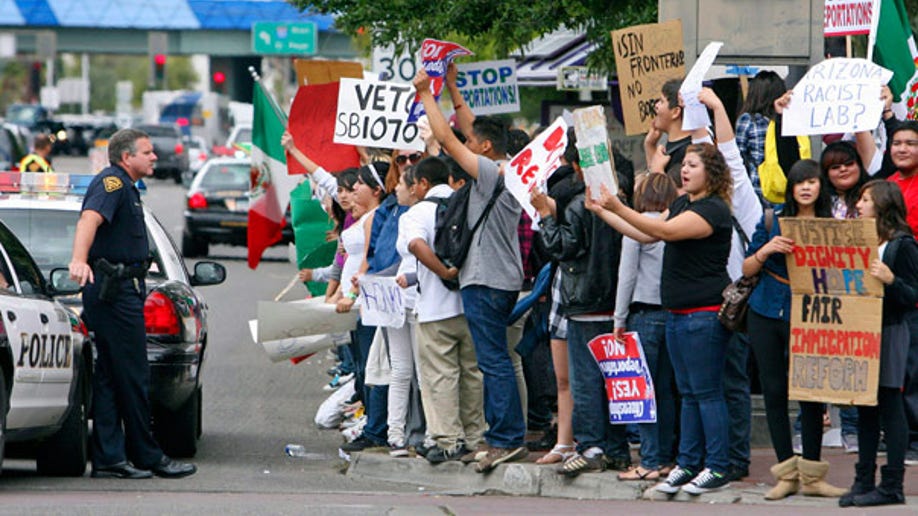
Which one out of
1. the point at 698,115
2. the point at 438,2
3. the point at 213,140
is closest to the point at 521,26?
the point at 438,2

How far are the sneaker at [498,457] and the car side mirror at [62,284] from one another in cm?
260

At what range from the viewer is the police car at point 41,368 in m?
9.97

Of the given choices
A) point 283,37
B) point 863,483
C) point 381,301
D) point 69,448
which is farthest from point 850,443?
point 283,37

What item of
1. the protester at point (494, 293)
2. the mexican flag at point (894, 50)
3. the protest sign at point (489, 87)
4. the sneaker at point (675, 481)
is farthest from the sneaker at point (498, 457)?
the protest sign at point (489, 87)

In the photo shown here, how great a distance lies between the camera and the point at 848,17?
1274 centimetres

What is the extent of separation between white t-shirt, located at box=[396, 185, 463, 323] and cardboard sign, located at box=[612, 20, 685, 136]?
148 cm

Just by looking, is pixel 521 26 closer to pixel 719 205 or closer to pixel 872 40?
pixel 872 40

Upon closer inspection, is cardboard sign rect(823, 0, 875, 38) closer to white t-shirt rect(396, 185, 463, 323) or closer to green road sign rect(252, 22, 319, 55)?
white t-shirt rect(396, 185, 463, 323)

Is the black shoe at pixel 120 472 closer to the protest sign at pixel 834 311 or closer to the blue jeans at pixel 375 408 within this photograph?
the blue jeans at pixel 375 408

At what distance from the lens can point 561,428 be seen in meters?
11.0

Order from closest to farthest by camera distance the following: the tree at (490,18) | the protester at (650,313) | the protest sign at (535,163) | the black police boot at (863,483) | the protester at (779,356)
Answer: the black police boot at (863,483), the protester at (779,356), the protester at (650,313), the protest sign at (535,163), the tree at (490,18)

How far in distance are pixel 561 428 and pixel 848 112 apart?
2.49 m

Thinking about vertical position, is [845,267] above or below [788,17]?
below

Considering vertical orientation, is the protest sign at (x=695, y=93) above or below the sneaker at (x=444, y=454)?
above
